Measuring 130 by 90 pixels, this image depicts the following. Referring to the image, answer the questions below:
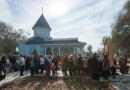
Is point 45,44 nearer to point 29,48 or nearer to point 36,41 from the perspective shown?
point 36,41

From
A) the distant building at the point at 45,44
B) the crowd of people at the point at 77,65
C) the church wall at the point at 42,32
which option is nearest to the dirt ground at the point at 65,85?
the crowd of people at the point at 77,65

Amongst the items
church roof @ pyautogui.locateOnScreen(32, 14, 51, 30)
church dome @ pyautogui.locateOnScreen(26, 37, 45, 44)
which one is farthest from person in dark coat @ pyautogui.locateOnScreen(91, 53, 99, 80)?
church roof @ pyautogui.locateOnScreen(32, 14, 51, 30)

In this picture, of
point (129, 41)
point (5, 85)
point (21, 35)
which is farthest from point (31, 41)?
point (5, 85)

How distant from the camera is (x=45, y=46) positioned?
57.1 meters

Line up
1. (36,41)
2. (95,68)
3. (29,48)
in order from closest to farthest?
(95,68) < (29,48) < (36,41)

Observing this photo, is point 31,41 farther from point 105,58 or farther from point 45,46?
point 105,58

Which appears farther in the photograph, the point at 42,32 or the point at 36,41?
the point at 42,32

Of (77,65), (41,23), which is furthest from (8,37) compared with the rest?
(77,65)

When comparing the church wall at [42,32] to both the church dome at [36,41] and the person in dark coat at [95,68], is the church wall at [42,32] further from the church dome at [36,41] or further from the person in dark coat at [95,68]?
the person in dark coat at [95,68]

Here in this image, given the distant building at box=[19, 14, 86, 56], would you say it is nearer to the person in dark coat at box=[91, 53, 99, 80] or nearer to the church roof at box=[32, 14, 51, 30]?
the church roof at box=[32, 14, 51, 30]

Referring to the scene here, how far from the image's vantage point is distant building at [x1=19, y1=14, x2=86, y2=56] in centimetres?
5499

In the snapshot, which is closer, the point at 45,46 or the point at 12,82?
the point at 12,82

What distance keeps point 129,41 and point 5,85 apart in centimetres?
3160

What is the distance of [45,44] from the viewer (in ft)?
185
